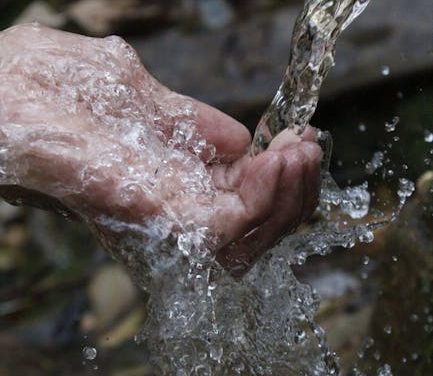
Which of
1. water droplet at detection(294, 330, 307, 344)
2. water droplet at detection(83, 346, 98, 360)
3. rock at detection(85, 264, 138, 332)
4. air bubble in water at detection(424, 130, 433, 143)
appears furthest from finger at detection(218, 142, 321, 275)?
rock at detection(85, 264, 138, 332)

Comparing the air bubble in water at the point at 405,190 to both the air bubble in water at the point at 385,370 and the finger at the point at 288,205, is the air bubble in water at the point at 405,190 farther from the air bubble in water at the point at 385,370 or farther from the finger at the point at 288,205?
the finger at the point at 288,205

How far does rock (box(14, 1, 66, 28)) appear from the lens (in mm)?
5566

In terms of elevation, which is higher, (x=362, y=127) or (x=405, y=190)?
(x=405, y=190)

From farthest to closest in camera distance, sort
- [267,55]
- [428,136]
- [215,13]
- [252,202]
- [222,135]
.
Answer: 1. [215,13]
2. [267,55]
3. [428,136]
4. [222,135]
5. [252,202]

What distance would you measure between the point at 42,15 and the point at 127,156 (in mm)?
3899

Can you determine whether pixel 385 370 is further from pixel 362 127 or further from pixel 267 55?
pixel 267 55

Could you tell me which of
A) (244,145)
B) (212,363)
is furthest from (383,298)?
(244,145)

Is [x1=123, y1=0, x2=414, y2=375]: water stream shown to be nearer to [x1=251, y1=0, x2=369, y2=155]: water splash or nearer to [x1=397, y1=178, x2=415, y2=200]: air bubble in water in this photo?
[x1=251, y1=0, x2=369, y2=155]: water splash

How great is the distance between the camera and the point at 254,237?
1964mm

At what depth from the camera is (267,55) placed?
493cm

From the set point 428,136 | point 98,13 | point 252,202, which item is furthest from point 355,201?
point 98,13

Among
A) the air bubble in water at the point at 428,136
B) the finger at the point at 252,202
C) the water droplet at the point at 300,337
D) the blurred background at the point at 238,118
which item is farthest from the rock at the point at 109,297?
the finger at the point at 252,202

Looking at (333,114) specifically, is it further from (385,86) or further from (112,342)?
(112,342)

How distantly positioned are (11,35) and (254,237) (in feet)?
2.17
